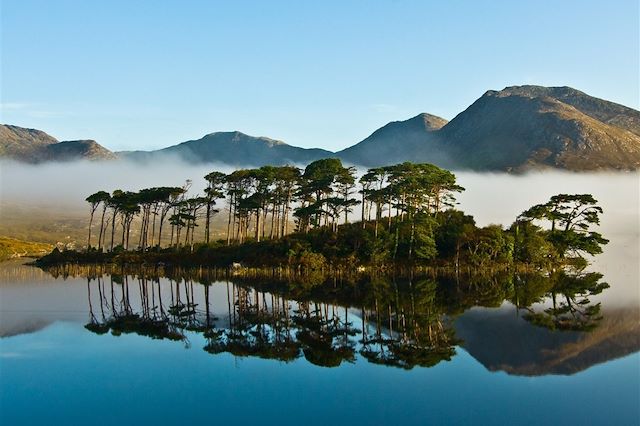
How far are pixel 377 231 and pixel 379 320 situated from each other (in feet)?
135

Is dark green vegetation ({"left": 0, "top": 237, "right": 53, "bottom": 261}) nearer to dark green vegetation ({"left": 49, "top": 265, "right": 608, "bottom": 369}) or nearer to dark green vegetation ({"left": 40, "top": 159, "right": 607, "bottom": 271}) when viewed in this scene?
dark green vegetation ({"left": 40, "top": 159, "right": 607, "bottom": 271})

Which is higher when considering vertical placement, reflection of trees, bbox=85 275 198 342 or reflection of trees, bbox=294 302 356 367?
reflection of trees, bbox=294 302 356 367

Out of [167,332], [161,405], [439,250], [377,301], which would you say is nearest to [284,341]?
[167,332]

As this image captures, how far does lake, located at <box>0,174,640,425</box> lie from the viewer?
17316 millimetres

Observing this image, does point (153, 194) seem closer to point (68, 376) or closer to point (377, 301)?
point (377, 301)

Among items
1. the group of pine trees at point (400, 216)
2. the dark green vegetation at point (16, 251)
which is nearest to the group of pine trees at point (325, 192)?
the group of pine trees at point (400, 216)

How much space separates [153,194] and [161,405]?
248 ft

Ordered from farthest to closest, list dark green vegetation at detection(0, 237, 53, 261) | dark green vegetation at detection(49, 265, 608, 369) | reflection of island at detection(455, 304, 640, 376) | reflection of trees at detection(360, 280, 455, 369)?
dark green vegetation at detection(0, 237, 53, 261) < dark green vegetation at detection(49, 265, 608, 369) < reflection of trees at detection(360, 280, 455, 369) < reflection of island at detection(455, 304, 640, 376)

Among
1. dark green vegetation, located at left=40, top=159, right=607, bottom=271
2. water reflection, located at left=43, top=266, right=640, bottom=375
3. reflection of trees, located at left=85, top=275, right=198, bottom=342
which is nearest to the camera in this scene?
water reflection, located at left=43, top=266, right=640, bottom=375

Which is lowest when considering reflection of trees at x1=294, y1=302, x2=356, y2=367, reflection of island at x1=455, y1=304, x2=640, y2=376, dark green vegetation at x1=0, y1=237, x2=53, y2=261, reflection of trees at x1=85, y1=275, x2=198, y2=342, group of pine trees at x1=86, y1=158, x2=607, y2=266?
dark green vegetation at x1=0, y1=237, x2=53, y2=261

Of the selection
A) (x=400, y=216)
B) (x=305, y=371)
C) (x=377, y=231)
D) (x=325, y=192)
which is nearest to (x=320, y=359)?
(x=305, y=371)

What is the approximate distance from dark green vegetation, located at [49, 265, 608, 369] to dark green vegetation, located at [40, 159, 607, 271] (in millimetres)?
6914

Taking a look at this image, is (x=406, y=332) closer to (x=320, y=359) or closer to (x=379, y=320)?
(x=379, y=320)

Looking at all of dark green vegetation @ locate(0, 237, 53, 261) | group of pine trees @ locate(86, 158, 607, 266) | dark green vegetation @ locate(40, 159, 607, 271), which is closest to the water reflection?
dark green vegetation @ locate(40, 159, 607, 271)
